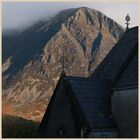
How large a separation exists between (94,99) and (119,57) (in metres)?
4.29

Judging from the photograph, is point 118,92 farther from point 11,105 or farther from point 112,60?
point 11,105

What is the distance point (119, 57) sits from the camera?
28.2 meters

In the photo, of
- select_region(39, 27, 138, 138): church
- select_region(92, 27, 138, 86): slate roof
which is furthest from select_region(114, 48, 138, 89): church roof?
select_region(92, 27, 138, 86): slate roof

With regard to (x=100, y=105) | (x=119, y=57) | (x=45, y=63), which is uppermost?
(x=45, y=63)

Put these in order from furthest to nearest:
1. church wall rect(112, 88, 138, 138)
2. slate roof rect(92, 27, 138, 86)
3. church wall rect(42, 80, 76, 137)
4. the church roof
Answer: slate roof rect(92, 27, 138, 86), church wall rect(42, 80, 76, 137), the church roof, church wall rect(112, 88, 138, 138)

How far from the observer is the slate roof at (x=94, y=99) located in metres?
24.1

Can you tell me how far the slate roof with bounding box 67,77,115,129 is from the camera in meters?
24.1

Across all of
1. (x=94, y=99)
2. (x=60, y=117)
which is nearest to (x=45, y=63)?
(x=60, y=117)

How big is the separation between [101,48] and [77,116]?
547 feet

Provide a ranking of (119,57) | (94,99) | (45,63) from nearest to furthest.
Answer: (94,99) → (119,57) → (45,63)

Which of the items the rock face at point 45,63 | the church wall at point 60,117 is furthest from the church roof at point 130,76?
the rock face at point 45,63

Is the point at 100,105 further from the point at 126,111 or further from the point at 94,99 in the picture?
the point at 126,111

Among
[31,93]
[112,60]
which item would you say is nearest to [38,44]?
[31,93]

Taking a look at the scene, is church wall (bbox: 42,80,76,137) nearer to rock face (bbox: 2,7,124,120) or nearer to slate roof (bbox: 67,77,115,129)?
slate roof (bbox: 67,77,115,129)
